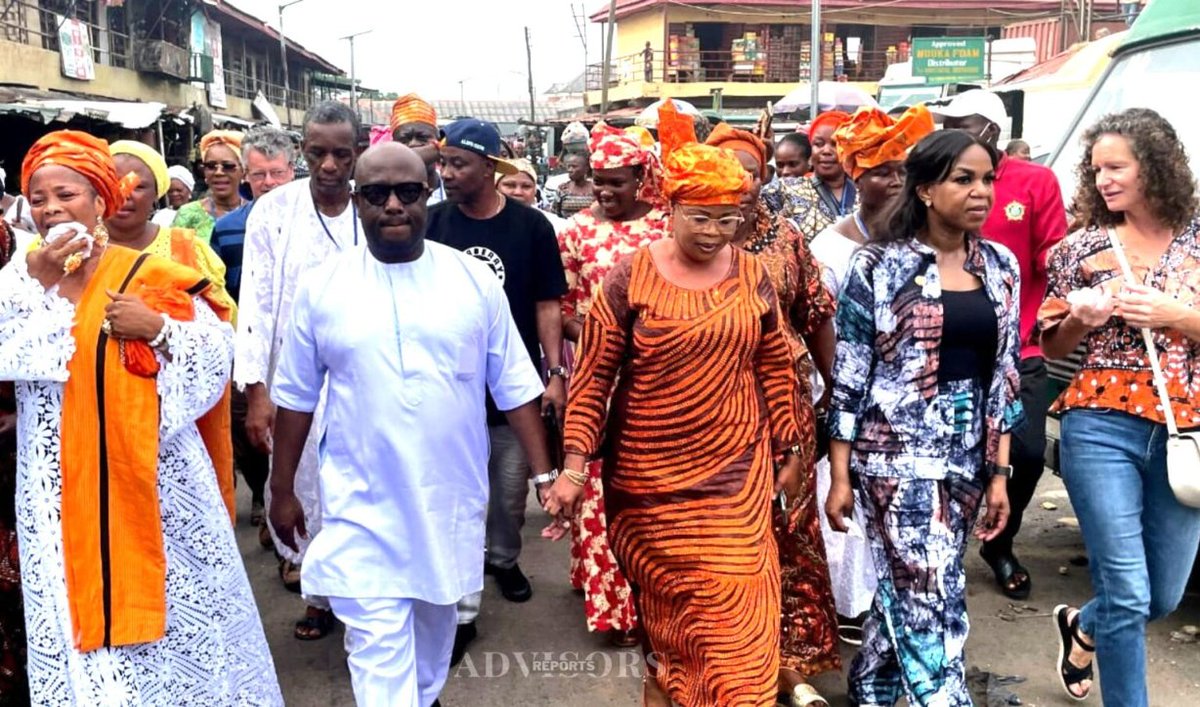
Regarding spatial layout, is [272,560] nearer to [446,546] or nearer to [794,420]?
[446,546]

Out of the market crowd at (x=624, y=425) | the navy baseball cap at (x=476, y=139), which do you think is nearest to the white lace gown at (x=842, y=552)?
the market crowd at (x=624, y=425)

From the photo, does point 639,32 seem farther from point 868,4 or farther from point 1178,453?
point 1178,453

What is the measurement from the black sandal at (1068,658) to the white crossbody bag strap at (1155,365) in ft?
3.10

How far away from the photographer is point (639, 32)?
139 feet

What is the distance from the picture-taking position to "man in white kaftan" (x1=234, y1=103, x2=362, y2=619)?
4.31 metres

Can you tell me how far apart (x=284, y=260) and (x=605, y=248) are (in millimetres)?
1265

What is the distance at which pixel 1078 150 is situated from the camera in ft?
19.7

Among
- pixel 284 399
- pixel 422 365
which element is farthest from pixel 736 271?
pixel 284 399

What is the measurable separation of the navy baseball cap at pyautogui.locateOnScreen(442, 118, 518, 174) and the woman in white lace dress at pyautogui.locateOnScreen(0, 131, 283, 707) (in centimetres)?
149

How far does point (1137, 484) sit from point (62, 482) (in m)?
3.19

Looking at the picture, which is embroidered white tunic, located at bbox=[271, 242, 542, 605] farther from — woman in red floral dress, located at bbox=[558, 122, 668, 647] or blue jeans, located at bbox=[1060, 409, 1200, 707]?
blue jeans, located at bbox=[1060, 409, 1200, 707]

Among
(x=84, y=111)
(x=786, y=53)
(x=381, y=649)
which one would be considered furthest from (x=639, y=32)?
(x=381, y=649)

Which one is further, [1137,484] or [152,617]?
[1137,484]

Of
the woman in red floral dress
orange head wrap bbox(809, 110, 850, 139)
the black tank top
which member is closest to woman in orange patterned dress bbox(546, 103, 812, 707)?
the black tank top
